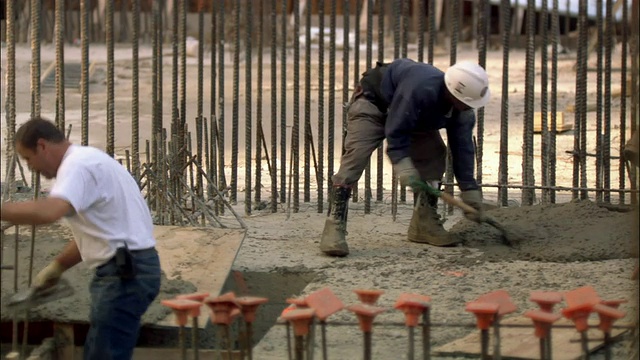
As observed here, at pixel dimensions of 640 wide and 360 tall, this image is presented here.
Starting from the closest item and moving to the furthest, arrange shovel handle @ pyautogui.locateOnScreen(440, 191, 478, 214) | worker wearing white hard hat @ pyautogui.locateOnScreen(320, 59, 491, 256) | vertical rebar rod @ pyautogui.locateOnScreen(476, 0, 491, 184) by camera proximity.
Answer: worker wearing white hard hat @ pyautogui.locateOnScreen(320, 59, 491, 256) → shovel handle @ pyautogui.locateOnScreen(440, 191, 478, 214) → vertical rebar rod @ pyautogui.locateOnScreen(476, 0, 491, 184)

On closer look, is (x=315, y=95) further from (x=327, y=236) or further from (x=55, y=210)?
(x=55, y=210)

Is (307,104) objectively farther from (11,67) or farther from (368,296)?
(368,296)

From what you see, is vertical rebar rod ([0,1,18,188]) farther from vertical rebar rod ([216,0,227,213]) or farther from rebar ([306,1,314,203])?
rebar ([306,1,314,203])

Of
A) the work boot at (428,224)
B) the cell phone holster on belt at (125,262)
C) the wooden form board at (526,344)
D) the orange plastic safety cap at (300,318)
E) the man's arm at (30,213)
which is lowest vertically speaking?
the wooden form board at (526,344)

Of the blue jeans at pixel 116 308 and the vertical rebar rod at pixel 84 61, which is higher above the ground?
the vertical rebar rod at pixel 84 61

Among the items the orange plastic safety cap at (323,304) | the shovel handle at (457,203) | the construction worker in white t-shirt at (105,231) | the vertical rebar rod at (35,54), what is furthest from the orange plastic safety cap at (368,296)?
the vertical rebar rod at (35,54)

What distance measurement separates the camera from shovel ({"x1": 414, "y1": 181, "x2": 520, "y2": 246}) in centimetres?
695

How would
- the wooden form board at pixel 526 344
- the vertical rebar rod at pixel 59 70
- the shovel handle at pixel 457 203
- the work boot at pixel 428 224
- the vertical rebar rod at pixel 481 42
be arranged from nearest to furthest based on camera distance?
the wooden form board at pixel 526 344
the shovel handle at pixel 457 203
the work boot at pixel 428 224
the vertical rebar rod at pixel 59 70
the vertical rebar rod at pixel 481 42

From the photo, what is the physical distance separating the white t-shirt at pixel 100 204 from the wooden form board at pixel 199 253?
Answer: 1054 millimetres

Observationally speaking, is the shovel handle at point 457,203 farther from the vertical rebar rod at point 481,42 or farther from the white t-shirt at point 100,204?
the white t-shirt at point 100,204

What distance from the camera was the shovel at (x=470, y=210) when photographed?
695 centimetres

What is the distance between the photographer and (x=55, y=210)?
14.2 ft

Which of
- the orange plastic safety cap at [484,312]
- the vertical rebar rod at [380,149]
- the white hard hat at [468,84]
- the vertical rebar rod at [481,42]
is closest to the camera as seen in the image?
the orange plastic safety cap at [484,312]

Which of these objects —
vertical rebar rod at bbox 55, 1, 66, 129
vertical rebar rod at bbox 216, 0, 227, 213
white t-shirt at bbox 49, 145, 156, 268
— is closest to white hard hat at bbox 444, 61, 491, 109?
vertical rebar rod at bbox 216, 0, 227, 213
